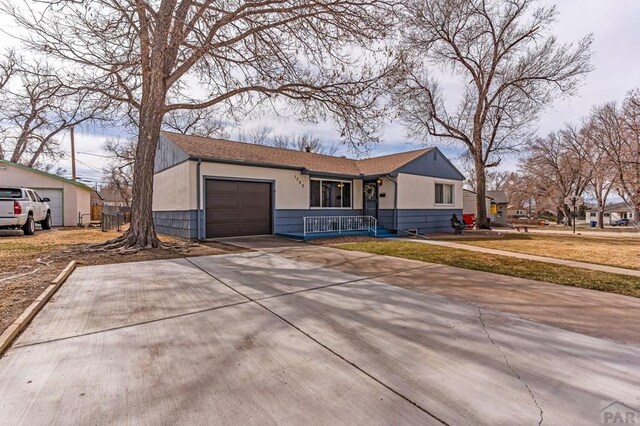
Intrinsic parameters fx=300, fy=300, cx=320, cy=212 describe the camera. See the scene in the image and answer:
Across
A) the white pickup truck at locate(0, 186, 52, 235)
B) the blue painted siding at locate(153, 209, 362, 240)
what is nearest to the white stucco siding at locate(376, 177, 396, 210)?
the blue painted siding at locate(153, 209, 362, 240)

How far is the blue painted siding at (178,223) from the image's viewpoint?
10.6 metres

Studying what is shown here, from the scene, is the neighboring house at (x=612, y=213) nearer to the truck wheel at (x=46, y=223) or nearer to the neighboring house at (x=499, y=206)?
the neighboring house at (x=499, y=206)

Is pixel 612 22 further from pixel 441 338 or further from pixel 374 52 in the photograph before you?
pixel 441 338

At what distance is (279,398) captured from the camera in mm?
1987

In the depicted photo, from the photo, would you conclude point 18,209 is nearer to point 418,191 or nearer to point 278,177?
point 278,177

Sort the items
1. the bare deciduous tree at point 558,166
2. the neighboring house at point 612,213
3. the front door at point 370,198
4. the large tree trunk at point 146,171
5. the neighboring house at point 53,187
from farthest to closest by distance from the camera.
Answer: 1. the neighboring house at point 612,213
2. the bare deciduous tree at point 558,166
3. the neighboring house at point 53,187
4. the front door at point 370,198
5. the large tree trunk at point 146,171

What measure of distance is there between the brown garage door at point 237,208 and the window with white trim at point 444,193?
9729mm

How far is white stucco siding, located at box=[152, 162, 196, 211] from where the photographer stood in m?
10.5

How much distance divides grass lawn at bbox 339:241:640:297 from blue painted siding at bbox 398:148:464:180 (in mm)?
→ 6657

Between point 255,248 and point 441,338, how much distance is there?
6737 millimetres

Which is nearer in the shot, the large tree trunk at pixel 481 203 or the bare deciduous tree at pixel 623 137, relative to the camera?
the large tree trunk at pixel 481 203

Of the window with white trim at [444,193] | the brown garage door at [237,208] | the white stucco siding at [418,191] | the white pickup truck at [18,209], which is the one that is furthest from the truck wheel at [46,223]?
the window with white trim at [444,193]

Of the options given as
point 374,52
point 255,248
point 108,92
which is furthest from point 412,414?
point 108,92

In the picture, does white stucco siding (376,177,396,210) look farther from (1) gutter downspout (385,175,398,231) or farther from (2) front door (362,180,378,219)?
(2) front door (362,180,378,219)
